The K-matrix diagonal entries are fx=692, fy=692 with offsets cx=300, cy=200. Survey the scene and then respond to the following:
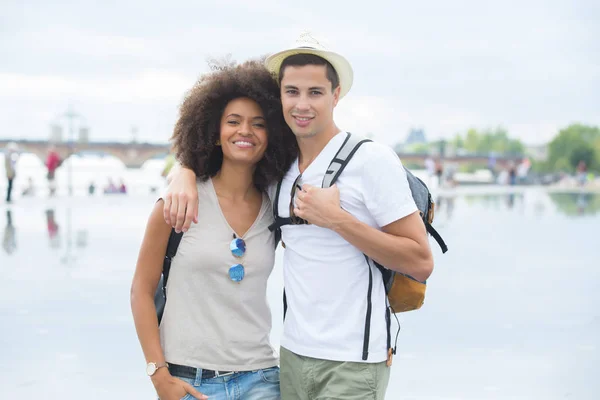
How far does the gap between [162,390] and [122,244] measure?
327 inches

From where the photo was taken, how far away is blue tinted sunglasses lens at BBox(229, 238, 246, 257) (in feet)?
7.44

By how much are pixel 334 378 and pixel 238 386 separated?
1.14 feet

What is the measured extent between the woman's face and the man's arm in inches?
11.3

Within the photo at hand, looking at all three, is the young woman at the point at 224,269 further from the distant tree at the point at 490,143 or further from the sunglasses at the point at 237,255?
the distant tree at the point at 490,143

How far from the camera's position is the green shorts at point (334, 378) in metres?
2.12

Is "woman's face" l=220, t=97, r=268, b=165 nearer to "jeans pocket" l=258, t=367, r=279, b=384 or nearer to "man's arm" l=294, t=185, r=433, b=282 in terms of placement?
"man's arm" l=294, t=185, r=433, b=282

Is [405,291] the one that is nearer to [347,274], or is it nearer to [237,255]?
[347,274]

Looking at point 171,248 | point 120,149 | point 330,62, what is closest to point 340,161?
point 330,62

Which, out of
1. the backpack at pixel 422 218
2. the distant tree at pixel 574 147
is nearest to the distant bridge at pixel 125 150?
the distant tree at pixel 574 147

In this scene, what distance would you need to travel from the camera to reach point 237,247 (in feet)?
7.44

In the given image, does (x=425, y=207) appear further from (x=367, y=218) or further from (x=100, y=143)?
(x=100, y=143)

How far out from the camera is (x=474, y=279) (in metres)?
7.81

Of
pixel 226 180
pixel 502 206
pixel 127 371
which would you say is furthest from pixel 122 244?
pixel 502 206

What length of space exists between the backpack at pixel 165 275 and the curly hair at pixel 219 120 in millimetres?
282
